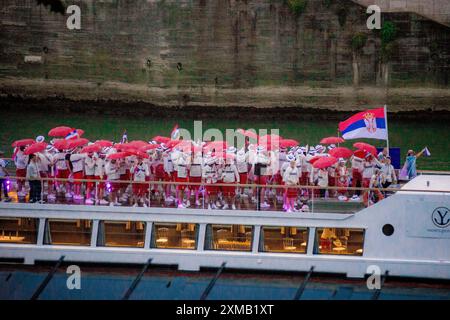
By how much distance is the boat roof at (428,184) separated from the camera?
1022 inches

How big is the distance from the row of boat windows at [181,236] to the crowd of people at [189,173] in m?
0.52

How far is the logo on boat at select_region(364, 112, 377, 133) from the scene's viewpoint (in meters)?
29.0

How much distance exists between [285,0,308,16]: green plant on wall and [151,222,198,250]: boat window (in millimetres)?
37711

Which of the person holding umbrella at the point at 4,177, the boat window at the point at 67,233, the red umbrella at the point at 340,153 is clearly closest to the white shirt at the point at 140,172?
the boat window at the point at 67,233

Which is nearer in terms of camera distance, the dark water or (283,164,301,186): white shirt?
the dark water

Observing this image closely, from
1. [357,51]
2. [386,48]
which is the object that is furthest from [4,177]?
[357,51]

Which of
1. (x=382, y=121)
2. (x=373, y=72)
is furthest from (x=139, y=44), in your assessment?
(x=382, y=121)

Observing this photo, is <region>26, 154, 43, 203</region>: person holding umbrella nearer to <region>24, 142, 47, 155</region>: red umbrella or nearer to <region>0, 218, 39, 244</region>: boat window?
<region>24, 142, 47, 155</region>: red umbrella

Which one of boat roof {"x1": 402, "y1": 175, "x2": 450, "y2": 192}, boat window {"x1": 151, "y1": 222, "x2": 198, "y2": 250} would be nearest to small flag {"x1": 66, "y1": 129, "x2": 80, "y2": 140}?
boat window {"x1": 151, "y1": 222, "x2": 198, "y2": 250}

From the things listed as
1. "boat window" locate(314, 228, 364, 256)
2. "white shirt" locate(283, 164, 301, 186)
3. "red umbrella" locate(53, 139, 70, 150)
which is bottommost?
"boat window" locate(314, 228, 364, 256)

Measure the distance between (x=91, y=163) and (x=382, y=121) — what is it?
6725 mm

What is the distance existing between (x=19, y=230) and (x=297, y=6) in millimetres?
38130

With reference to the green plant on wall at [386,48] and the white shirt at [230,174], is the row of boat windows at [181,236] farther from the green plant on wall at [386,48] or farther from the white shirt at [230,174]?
the green plant on wall at [386,48]

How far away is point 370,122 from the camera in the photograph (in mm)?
29109
